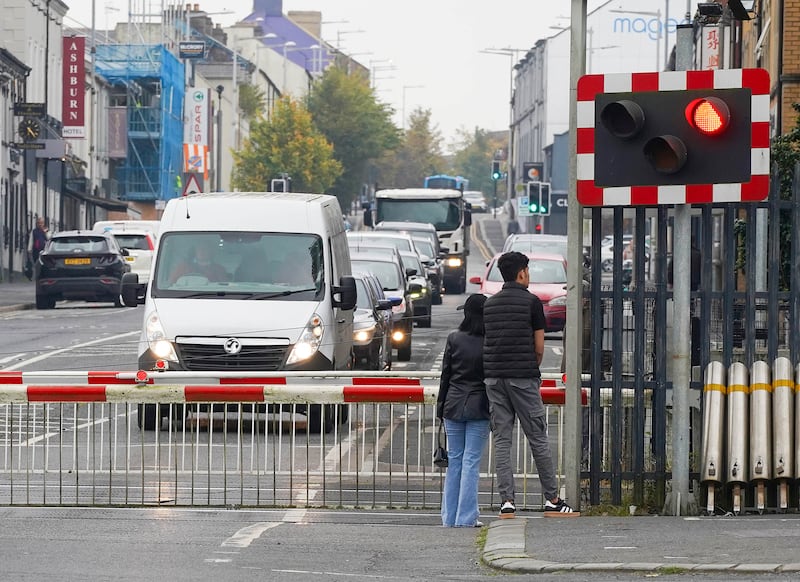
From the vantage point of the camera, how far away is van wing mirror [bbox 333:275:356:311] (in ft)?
58.9

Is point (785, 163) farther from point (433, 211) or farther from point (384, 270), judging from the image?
point (433, 211)

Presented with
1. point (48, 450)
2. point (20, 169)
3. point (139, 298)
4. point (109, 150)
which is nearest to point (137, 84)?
point (109, 150)

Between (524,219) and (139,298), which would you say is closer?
(139,298)

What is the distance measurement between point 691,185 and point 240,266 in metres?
8.14

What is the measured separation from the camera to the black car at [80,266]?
40.4m

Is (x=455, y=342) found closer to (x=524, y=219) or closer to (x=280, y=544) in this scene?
(x=280, y=544)

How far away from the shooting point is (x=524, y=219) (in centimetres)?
10669

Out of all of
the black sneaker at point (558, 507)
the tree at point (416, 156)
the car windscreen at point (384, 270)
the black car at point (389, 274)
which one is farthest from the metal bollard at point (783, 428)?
the tree at point (416, 156)

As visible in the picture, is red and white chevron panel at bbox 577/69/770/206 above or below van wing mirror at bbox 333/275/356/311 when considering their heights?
above

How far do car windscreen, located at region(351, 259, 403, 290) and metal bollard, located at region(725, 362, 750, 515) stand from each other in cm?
1754

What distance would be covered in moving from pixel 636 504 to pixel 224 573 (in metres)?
3.37

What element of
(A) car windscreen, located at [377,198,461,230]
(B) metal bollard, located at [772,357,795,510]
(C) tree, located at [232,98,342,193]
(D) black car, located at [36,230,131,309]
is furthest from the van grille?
(C) tree, located at [232,98,342,193]

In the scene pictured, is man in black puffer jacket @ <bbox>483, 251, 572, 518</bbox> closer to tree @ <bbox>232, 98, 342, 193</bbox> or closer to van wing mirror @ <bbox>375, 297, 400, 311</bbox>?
van wing mirror @ <bbox>375, 297, 400, 311</bbox>

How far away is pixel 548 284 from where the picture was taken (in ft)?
106
